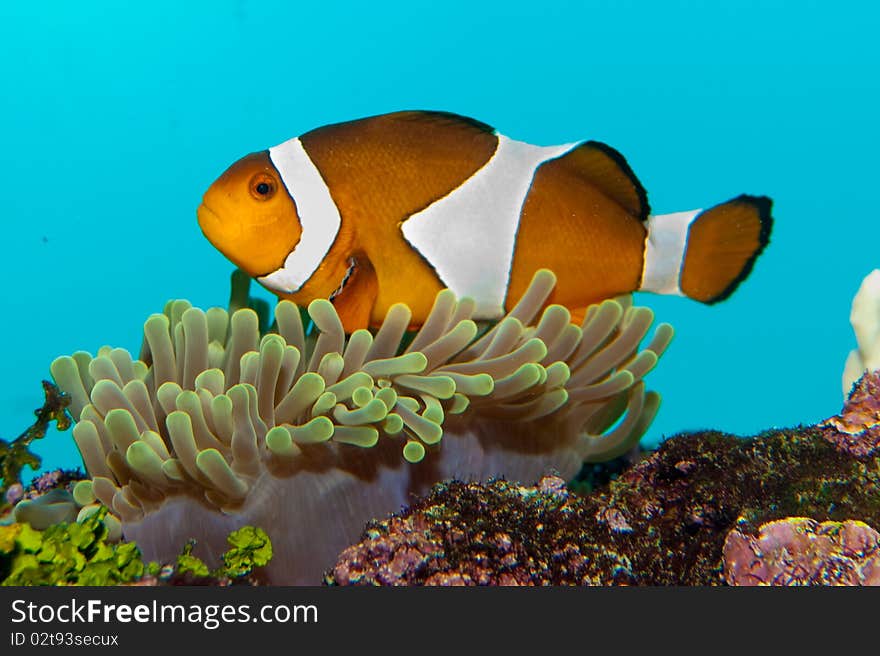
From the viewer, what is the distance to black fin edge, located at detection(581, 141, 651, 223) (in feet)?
5.31

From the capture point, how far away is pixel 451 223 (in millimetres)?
1499

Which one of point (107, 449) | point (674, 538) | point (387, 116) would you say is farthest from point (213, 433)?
point (674, 538)

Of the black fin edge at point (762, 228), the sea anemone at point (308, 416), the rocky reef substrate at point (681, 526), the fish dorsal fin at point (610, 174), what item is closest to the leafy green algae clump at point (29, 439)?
the sea anemone at point (308, 416)

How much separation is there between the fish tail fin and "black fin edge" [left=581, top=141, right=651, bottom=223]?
27 millimetres

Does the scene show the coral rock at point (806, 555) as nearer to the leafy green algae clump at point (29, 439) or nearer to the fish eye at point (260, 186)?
the fish eye at point (260, 186)

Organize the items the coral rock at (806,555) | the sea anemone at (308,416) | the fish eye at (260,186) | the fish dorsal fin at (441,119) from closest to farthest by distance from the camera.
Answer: the coral rock at (806,555) < the sea anemone at (308,416) < the fish eye at (260,186) < the fish dorsal fin at (441,119)

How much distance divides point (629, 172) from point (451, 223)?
0.43m

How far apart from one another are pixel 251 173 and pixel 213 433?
19.5 inches

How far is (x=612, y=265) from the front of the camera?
1.62 metres

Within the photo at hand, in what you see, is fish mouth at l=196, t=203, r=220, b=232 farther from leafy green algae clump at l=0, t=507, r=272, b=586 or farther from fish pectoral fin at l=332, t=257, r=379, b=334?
leafy green algae clump at l=0, t=507, r=272, b=586

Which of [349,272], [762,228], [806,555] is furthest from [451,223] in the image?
[806,555]

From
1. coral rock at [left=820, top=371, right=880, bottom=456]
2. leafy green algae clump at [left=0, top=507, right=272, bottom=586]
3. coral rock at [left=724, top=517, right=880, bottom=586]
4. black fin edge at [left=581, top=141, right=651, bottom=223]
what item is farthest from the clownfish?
coral rock at [left=724, top=517, right=880, bottom=586]

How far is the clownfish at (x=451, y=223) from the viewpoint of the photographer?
4.69ft

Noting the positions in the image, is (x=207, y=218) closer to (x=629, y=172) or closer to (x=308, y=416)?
(x=308, y=416)
